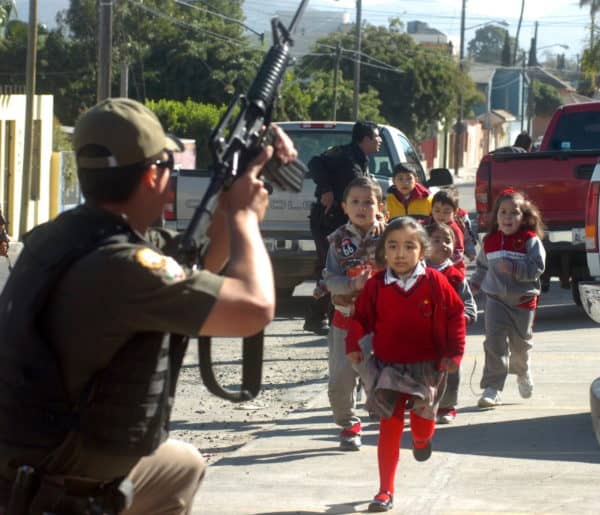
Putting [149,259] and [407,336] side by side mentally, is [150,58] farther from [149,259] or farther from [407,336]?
[149,259]

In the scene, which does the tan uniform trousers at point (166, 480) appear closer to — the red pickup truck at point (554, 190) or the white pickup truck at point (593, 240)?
the white pickup truck at point (593, 240)

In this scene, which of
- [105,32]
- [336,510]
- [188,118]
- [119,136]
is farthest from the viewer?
[188,118]

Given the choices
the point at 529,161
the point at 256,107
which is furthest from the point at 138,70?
the point at 256,107

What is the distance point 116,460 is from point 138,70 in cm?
5139

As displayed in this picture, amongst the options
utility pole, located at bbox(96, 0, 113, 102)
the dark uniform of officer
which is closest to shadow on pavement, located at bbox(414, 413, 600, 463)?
the dark uniform of officer

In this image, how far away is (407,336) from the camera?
20.9 ft

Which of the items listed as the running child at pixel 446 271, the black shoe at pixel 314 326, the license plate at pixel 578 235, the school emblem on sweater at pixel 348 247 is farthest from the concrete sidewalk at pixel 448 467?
the license plate at pixel 578 235

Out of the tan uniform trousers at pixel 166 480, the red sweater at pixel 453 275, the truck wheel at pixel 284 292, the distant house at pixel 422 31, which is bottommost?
the truck wheel at pixel 284 292

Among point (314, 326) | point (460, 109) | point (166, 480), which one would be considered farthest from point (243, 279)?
point (460, 109)

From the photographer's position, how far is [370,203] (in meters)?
7.43

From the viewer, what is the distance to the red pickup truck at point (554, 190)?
12.6 metres

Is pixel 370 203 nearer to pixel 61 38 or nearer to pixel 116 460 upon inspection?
pixel 116 460

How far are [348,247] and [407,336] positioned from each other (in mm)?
1239

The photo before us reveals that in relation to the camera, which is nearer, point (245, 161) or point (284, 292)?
point (245, 161)
